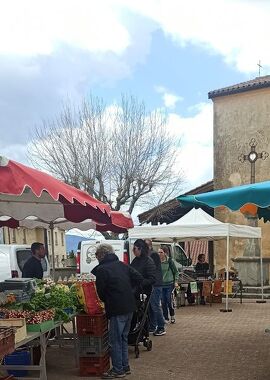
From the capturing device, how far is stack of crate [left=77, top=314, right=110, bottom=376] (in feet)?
22.0

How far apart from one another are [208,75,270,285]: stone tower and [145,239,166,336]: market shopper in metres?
10.8

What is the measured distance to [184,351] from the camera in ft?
26.6

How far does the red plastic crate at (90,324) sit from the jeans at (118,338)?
28cm

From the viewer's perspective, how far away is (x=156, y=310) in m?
9.43

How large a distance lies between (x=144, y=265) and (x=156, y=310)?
177 centimetres

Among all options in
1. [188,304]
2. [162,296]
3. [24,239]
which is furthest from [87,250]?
[24,239]

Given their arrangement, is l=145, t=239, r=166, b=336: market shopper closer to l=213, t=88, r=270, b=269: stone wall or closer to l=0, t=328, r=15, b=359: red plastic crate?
l=0, t=328, r=15, b=359: red plastic crate

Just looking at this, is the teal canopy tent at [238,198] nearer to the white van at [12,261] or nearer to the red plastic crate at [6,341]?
the red plastic crate at [6,341]

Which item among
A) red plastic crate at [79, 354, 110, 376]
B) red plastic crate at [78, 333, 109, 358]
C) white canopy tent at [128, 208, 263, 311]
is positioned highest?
white canopy tent at [128, 208, 263, 311]

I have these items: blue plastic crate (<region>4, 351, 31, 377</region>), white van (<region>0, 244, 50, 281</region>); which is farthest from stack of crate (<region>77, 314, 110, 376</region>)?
white van (<region>0, 244, 50, 281</region>)

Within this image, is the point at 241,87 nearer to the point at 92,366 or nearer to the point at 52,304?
the point at 92,366

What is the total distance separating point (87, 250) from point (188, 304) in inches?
130

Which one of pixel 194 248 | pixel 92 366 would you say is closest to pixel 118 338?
pixel 92 366

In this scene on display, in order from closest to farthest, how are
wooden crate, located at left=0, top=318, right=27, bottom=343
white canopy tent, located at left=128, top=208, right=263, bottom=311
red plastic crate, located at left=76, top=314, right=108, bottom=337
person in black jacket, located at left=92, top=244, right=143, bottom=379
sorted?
wooden crate, located at left=0, top=318, right=27, bottom=343, person in black jacket, located at left=92, top=244, right=143, bottom=379, red plastic crate, located at left=76, top=314, right=108, bottom=337, white canopy tent, located at left=128, top=208, right=263, bottom=311
